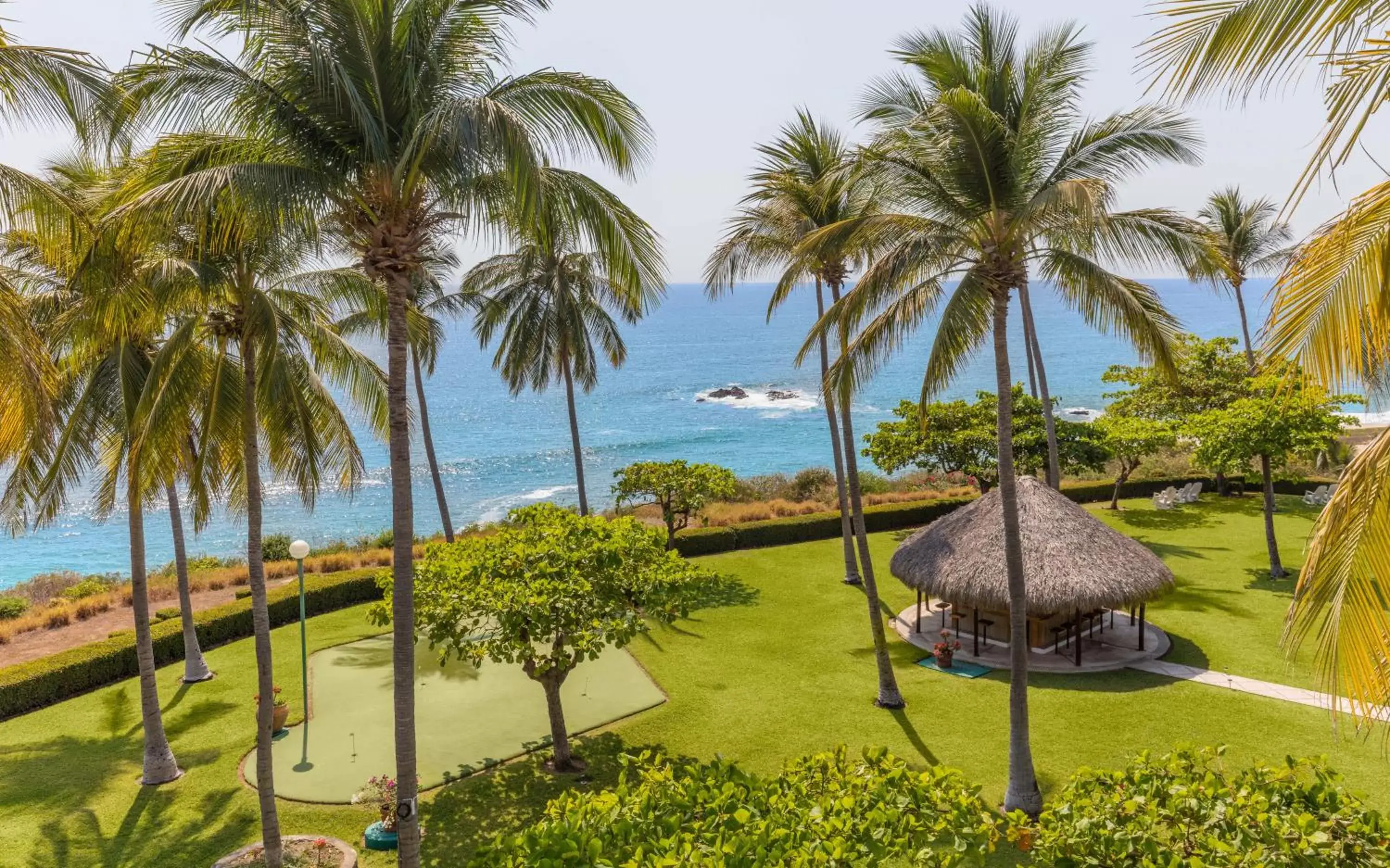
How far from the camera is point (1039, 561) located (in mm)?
14859

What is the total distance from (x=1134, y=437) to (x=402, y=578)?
69.3ft

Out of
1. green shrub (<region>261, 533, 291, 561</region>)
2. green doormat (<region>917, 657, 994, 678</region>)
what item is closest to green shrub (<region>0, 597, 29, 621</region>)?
green shrub (<region>261, 533, 291, 561</region>)

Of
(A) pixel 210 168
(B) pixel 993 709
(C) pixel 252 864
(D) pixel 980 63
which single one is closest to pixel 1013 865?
(B) pixel 993 709

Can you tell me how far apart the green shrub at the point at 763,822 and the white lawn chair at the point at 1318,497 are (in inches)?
943

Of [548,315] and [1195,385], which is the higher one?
[548,315]

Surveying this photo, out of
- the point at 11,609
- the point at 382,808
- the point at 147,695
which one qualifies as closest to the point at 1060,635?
the point at 382,808

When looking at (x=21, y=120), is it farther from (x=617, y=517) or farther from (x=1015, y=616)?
(x=1015, y=616)

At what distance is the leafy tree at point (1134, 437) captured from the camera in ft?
76.1

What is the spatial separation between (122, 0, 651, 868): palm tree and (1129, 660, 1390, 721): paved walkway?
12292 mm

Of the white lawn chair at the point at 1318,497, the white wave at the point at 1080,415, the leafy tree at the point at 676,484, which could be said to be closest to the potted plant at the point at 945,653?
the leafy tree at the point at 676,484

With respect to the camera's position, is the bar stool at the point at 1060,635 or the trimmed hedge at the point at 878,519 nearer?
the bar stool at the point at 1060,635

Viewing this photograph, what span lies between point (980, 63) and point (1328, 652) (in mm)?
7856

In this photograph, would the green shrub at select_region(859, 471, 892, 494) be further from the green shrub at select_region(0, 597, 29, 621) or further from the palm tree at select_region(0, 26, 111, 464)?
the palm tree at select_region(0, 26, 111, 464)

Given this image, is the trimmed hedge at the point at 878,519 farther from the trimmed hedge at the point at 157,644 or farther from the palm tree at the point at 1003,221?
the palm tree at the point at 1003,221
